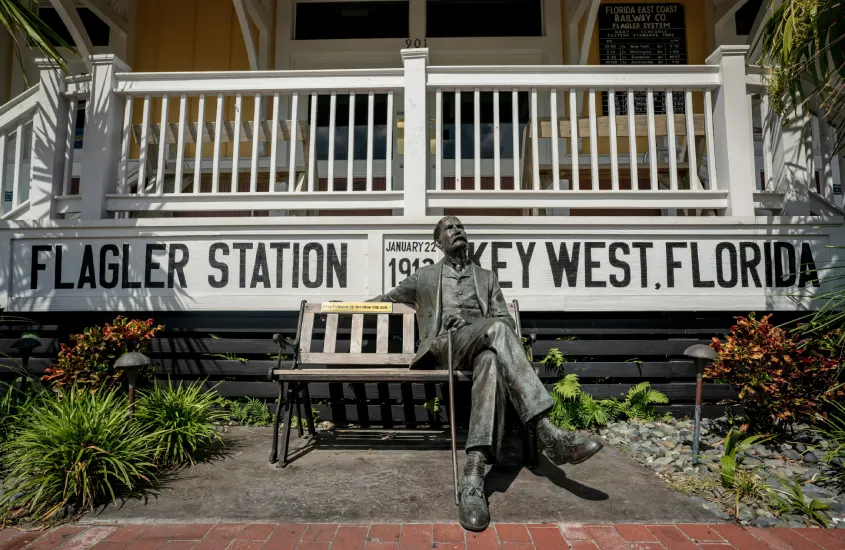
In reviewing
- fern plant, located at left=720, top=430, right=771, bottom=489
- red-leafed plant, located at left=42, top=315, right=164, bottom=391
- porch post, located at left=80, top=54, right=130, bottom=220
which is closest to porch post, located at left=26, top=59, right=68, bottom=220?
porch post, located at left=80, top=54, right=130, bottom=220

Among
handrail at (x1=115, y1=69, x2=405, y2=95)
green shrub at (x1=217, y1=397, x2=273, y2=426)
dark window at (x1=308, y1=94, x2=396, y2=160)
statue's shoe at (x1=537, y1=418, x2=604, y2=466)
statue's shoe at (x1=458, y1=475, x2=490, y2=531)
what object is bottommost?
statue's shoe at (x1=458, y1=475, x2=490, y2=531)

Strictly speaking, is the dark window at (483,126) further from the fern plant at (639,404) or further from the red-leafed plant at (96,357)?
the red-leafed plant at (96,357)

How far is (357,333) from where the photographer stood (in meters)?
3.90

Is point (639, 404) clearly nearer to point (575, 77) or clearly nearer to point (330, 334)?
point (330, 334)

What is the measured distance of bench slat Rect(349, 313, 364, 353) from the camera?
3.86 m

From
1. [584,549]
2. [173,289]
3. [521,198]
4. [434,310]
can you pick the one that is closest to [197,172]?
[173,289]

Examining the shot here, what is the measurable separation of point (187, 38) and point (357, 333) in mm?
5830

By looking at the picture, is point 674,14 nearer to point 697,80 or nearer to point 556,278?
point 697,80

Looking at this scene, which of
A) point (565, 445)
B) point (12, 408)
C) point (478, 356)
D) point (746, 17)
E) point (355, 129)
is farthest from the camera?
point (355, 129)

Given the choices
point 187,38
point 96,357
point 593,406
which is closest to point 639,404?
point 593,406

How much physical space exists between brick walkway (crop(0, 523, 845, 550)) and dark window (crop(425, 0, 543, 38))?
21.6ft

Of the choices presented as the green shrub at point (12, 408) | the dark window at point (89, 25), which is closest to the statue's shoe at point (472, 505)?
the green shrub at point (12, 408)

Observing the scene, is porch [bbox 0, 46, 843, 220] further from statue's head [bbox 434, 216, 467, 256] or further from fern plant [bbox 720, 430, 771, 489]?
fern plant [bbox 720, 430, 771, 489]

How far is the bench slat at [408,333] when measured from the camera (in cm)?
382
